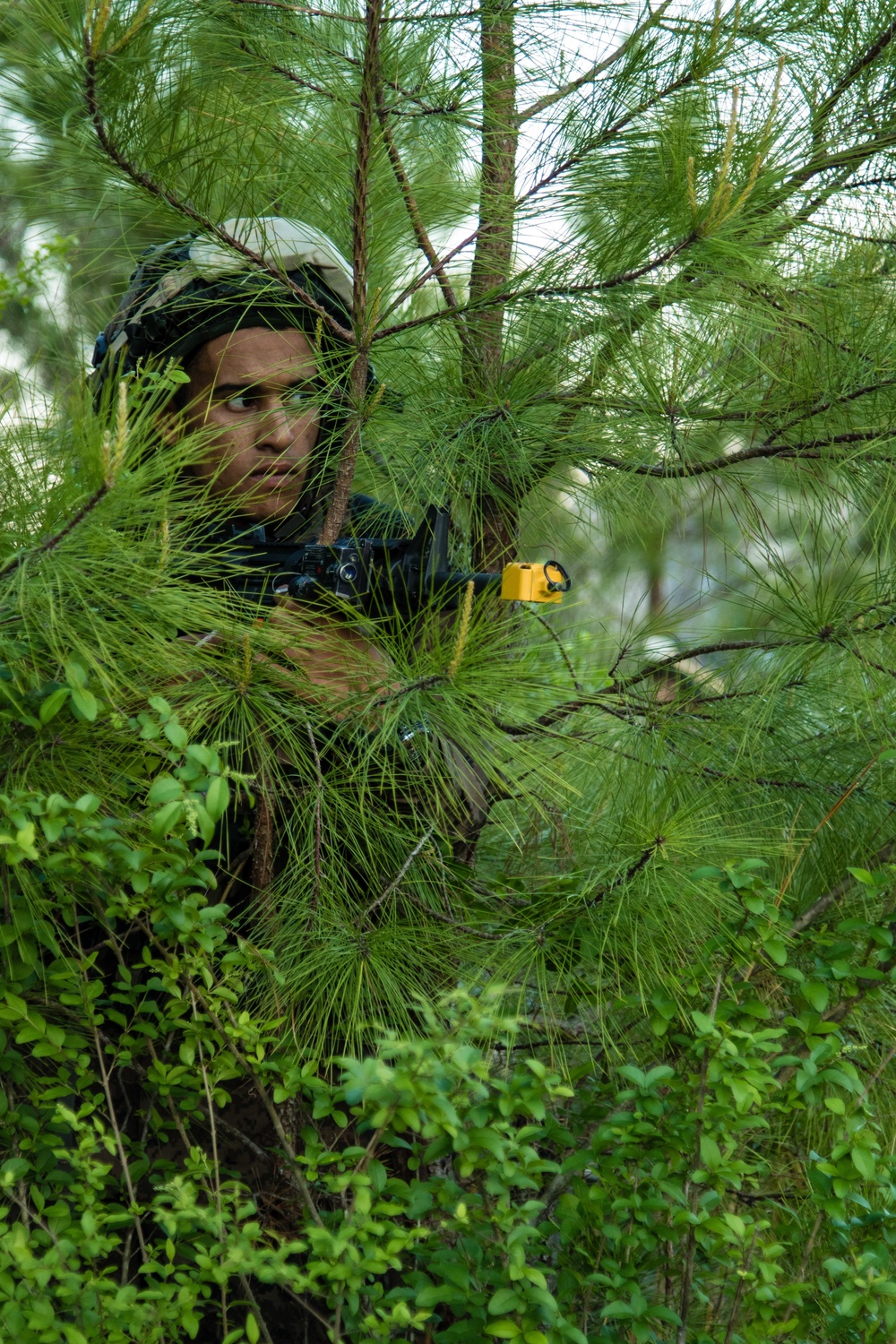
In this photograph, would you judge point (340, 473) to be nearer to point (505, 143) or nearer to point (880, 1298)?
point (505, 143)

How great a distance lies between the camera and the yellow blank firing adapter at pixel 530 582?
804mm

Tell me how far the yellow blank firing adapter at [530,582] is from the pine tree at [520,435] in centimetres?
3

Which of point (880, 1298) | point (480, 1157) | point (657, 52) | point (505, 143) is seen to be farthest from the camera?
point (505, 143)

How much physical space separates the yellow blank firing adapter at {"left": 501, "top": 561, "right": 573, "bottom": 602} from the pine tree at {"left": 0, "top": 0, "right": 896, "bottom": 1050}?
0.11 ft

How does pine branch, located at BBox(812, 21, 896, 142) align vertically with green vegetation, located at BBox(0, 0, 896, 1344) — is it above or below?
above

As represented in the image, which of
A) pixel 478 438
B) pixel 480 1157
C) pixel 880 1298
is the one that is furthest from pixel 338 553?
pixel 880 1298

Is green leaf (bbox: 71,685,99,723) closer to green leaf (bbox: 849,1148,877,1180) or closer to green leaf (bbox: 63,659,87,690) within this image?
green leaf (bbox: 63,659,87,690)

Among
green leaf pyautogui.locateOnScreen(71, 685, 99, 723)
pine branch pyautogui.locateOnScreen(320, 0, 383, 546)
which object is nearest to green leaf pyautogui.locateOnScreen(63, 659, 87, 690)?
green leaf pyautogui.locateOnScreen(71, 685, 99, 723)

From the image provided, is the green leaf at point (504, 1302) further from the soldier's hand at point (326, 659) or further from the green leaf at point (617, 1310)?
the soldier's hand at point (326, 659)

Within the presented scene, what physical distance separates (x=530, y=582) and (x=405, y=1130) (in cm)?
37

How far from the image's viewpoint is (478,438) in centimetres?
100

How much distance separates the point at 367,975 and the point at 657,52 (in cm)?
72

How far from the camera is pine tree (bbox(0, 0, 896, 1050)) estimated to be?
0.79m

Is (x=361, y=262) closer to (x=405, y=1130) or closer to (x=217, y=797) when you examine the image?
(x=217, y=797)
